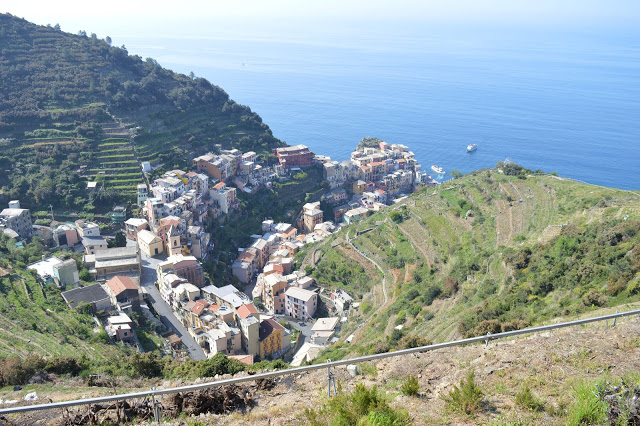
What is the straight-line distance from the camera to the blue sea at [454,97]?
5672 cm

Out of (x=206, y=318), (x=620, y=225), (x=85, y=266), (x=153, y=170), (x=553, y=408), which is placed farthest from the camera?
(x=153, y=170)

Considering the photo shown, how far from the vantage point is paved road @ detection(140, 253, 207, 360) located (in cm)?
2067

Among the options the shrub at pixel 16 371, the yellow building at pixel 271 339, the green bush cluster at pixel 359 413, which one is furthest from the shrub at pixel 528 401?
the yellow building at pixel 271 339

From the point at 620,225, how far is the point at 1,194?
34.3 metres

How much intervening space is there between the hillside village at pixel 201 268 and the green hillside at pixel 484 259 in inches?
106

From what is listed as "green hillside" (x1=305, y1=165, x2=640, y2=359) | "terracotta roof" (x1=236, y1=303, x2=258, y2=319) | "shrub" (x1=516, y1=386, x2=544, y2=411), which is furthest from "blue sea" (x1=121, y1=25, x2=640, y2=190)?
"shrub" (x1=516, y1=386, x2=544, y2=411)

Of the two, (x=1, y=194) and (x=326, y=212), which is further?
(x=326, y=212)

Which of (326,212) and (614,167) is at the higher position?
(614,167)

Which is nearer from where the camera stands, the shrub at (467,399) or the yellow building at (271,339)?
the shrub at (467,399)

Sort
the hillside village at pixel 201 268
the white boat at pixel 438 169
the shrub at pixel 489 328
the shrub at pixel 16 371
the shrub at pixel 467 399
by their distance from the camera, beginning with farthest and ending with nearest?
1. the white boat at pixel 438 169
2. the hillside village at pixel 201 268
3. the shrub at pixel 489 328
4. the shrub at pixel 16 371
5. the shrub at pixel 467 399

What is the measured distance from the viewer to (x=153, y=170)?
111 feet

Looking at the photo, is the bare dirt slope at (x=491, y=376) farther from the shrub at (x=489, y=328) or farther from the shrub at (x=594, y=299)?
the shrub at (x=594, y=299)

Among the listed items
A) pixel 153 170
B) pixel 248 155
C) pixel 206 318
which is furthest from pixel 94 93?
pixel 206 318

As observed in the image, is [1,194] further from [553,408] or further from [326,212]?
[553,408]
